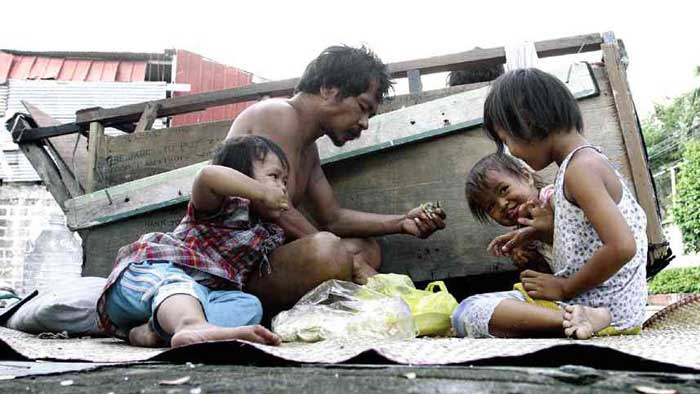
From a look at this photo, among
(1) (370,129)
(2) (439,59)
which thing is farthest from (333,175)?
(2) (439,59)

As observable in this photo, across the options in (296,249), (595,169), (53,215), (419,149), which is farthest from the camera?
(53,215)

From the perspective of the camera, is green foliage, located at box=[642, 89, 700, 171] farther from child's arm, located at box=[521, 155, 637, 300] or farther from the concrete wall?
child's arm, located at box=[521, 155, 637, 300]

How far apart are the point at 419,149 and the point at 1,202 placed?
902 cm

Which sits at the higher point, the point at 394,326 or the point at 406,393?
the point at 406,393

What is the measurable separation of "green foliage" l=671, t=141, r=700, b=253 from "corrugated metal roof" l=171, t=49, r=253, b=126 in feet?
35.7

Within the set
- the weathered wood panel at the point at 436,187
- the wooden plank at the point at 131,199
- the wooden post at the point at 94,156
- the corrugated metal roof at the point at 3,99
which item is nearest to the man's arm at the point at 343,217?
the weathered wood panel at the point at 436,187

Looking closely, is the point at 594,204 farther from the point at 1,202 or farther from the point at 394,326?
the point at 1,202

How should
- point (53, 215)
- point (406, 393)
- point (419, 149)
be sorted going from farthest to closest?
1. point (53, 215)
2. point (419, 149)
3. point (406, 393)

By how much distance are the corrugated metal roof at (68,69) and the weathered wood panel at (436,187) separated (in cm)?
910

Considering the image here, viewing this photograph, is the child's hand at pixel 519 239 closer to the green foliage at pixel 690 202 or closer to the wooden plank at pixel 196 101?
the wooden plank at pixel 196 101

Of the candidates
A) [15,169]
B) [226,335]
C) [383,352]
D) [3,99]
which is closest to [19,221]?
[15,169]

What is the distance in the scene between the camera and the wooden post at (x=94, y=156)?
3620 millimetres

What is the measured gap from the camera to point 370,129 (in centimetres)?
321

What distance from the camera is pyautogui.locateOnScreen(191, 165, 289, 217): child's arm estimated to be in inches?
84.8
